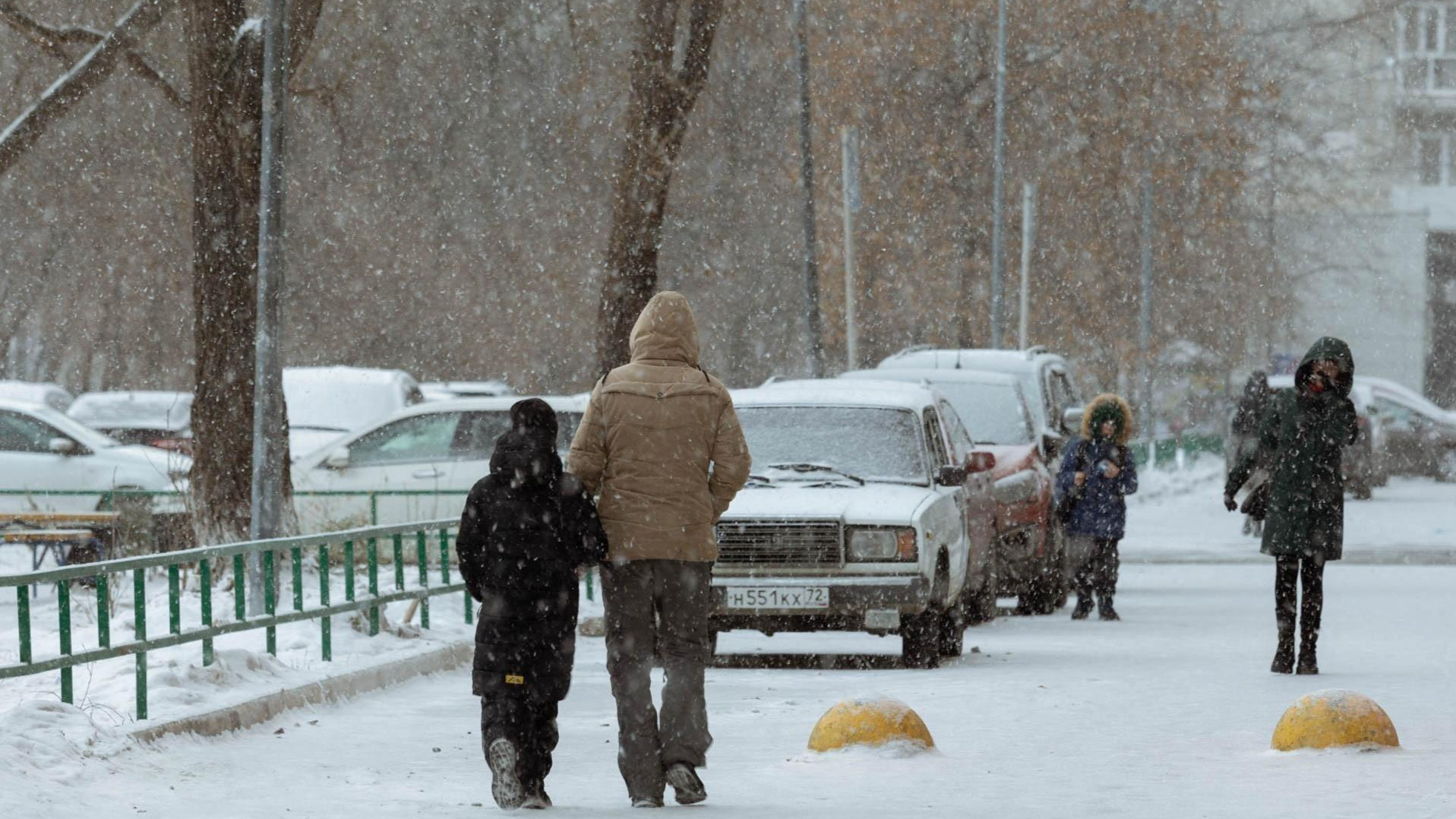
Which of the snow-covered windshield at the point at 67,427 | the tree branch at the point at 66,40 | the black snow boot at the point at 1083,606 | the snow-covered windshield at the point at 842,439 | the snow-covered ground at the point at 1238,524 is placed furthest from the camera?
the snow-covered ground at the point at 1238,524

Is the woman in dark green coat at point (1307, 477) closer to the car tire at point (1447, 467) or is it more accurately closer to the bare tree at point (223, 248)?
the bare tree at point (223, 248)

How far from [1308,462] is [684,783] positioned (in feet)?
17.9

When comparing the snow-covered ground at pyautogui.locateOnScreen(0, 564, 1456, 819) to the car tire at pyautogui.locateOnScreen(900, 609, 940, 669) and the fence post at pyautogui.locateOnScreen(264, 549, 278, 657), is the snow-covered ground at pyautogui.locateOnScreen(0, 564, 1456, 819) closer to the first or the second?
the car tire at pyautogui.locateOnScreen(900, 609, 940, 669)

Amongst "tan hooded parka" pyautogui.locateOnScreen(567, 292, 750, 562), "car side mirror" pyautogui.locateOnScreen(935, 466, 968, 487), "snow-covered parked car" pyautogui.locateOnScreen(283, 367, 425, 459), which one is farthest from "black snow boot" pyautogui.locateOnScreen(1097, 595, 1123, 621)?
"snow-covered parked car" pyautogui.locateOnScreen(283, 367, 425, 459)

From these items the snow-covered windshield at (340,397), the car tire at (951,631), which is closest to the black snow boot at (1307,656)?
the car tire at (951,631)

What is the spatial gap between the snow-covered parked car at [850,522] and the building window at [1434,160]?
2612 inches

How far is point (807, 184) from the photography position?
88.1 feet

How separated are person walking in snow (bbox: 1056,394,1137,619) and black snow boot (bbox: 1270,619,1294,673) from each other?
4.44 m

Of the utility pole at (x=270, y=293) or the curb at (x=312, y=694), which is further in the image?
the utility pole at (x=270, y=293)

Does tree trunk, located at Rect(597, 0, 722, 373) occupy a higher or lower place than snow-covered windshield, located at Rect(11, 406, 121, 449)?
higher

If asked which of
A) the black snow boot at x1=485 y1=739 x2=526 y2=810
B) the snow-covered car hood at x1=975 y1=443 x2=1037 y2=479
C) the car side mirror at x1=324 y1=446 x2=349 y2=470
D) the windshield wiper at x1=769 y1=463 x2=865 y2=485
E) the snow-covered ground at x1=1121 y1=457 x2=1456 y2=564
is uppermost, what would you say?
the windshield wiper at x1=769 y1=463 x2=865 y2=485

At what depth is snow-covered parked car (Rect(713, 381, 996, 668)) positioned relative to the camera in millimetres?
13758

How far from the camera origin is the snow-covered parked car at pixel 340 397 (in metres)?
Answer: 27.3

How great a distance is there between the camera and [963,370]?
2002 cm
